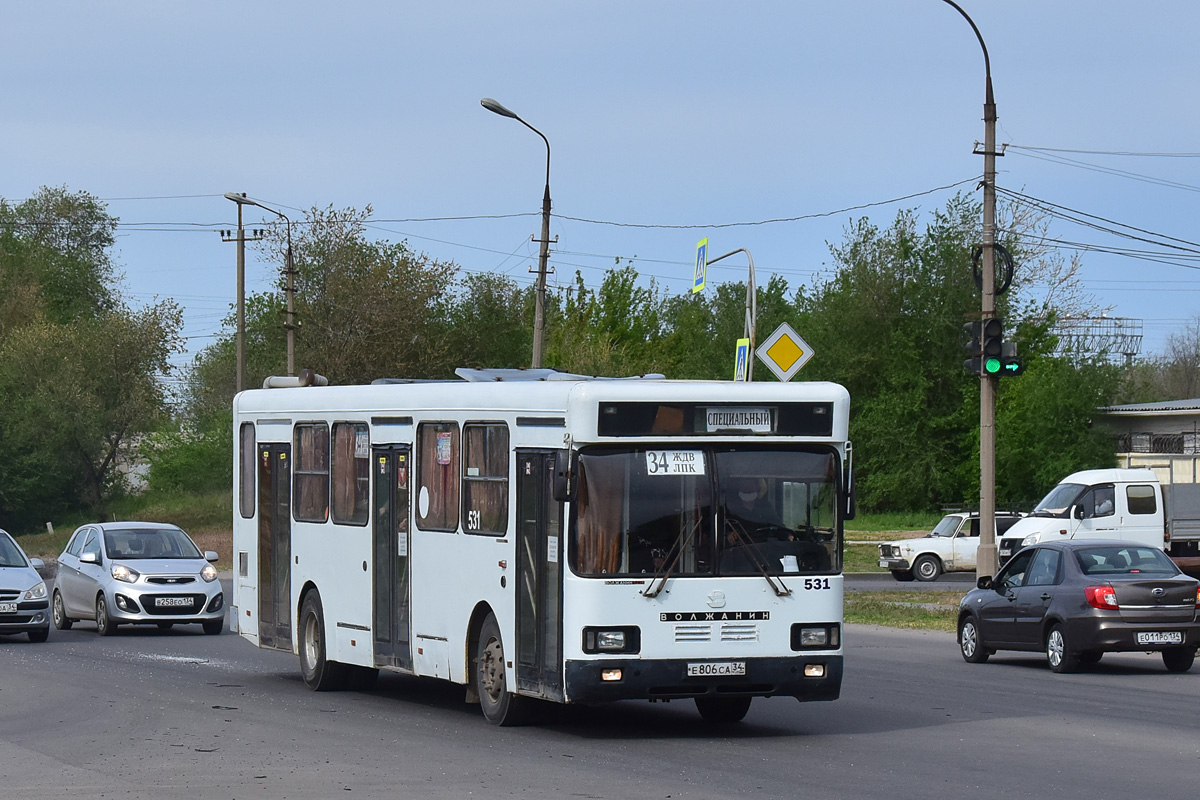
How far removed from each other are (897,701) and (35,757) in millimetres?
7742

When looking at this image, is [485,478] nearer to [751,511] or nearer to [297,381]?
[751,511]

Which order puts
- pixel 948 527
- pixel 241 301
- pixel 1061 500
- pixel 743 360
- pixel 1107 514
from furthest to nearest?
pixel 241 301, pixel 948 527, pixel 1061 500, pixel 1107 514, pixel 743 360

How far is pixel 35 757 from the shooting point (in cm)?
1205

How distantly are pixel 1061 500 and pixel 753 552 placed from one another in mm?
25790

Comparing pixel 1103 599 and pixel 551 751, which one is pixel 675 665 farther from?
pixel 1103 599

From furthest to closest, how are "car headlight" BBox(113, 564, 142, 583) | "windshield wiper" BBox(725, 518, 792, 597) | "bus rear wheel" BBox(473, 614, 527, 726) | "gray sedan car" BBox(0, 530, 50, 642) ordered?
"car headlight" BBox(113, 564, 142, 583), "gray sedan car" BBox(0, 530, 50, 642), "bus rear wheel" BBox(473, 614, 527, 726), "windshield wiper" BBox(725, 518, 792, 597)

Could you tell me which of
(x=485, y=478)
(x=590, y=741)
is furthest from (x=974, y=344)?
(x=590, y=741)

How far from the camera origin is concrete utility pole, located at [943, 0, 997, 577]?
88.8 ft

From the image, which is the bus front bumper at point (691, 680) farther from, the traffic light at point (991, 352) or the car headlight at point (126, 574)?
the car headlight at point (126, 574)

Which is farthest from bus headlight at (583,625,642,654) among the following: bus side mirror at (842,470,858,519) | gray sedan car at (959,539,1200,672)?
gray sedan car at (959,539,1200,672)

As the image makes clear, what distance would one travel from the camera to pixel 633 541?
42.0 ft

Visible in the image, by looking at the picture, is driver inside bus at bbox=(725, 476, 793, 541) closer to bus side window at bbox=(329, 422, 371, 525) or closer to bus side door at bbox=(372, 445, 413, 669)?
bus side door at bbox=(372, 445, 413, 669)

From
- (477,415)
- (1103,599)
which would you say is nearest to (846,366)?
(1103,599)

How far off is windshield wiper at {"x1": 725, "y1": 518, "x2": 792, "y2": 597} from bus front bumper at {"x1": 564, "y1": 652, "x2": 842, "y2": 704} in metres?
0.51
